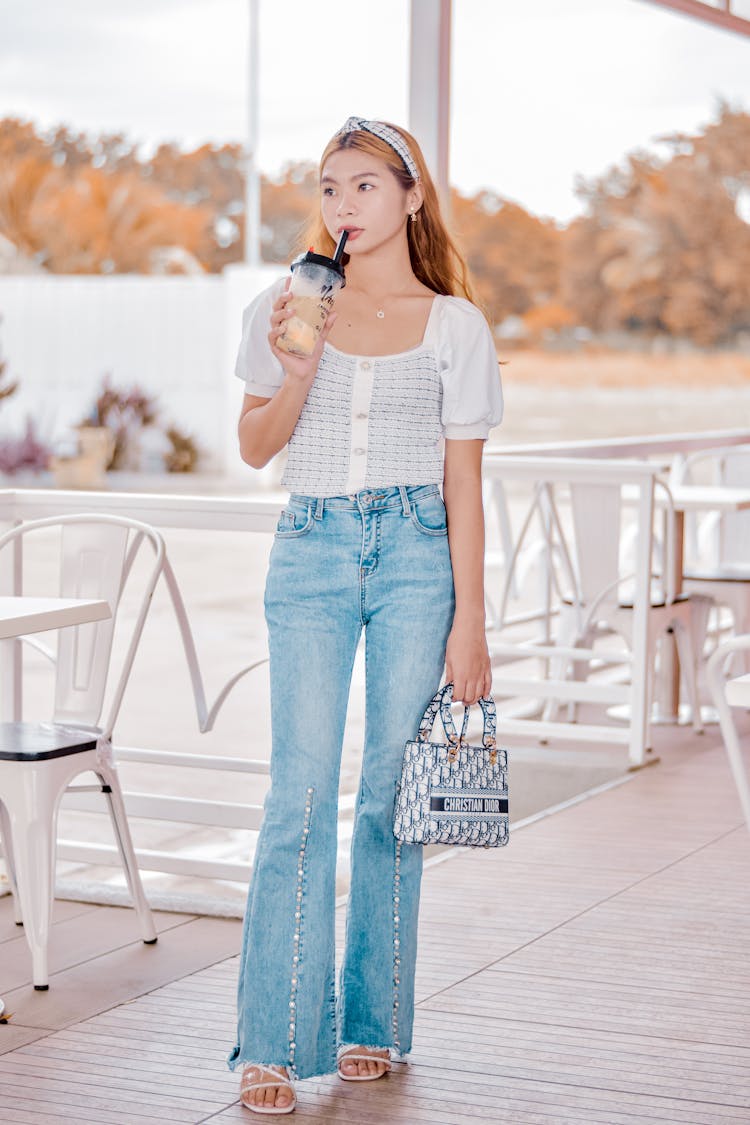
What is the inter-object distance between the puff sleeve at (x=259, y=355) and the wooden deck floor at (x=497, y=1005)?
3.35 ft

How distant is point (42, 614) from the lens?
254 cm

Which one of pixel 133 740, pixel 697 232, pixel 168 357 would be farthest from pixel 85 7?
pixel 133 740

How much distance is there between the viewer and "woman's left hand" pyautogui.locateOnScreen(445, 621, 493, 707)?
233cm

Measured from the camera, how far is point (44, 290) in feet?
67.8

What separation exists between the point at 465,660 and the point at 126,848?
1083 millimetres

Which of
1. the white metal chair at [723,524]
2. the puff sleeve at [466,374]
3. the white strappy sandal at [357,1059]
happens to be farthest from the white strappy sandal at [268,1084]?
the white metal chair at [723,524]

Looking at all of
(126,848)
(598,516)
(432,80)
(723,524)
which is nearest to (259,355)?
(126,848)

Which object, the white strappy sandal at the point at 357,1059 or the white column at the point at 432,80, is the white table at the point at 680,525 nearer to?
the white column at the point at 432,80

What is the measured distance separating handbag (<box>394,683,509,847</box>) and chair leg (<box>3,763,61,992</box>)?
0.79 m

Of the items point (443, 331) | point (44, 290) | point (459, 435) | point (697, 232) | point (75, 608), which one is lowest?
point (75, 608)

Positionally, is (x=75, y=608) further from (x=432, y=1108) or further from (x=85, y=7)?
(x=85, y=7)

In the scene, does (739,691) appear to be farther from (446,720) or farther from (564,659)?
(564,659)

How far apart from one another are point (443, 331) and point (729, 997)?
1301 millimetres

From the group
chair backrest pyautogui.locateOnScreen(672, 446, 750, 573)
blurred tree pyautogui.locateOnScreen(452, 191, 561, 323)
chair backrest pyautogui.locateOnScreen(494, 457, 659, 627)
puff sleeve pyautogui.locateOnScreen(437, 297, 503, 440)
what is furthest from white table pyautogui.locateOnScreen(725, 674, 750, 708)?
blurred tree pyautogui.locateOnScreen(452, 191, 561, 323)
